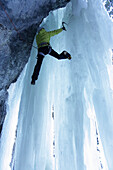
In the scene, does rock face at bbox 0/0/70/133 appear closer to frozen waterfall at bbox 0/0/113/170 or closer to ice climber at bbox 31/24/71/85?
frozen waterfall at bbox 0/0/113/170

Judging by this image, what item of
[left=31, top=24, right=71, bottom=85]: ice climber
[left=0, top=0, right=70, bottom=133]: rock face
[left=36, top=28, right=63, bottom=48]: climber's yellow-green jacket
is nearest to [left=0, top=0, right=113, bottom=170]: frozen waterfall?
[left=0, top=0, right=70, bottom=133]: rock face

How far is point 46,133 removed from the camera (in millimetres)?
2998

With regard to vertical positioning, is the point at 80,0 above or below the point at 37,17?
above

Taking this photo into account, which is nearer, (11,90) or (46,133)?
(46,133)

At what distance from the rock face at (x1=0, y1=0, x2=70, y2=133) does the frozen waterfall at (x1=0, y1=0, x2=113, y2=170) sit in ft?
0.69

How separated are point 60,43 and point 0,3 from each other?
5.77 ft

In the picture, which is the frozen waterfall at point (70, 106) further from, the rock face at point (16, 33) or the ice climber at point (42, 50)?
the ice climber at point (42, 50)

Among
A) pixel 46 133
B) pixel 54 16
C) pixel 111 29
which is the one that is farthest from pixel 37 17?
pixel 46 133

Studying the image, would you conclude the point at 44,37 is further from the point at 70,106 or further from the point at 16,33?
the point at 70,106

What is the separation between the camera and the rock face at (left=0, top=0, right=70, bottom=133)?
2.72 m

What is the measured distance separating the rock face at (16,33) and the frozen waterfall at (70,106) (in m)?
0.21

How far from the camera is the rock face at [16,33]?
2.72 metres

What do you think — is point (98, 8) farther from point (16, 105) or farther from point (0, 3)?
point (16, 105)

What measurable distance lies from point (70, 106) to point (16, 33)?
1.83m
